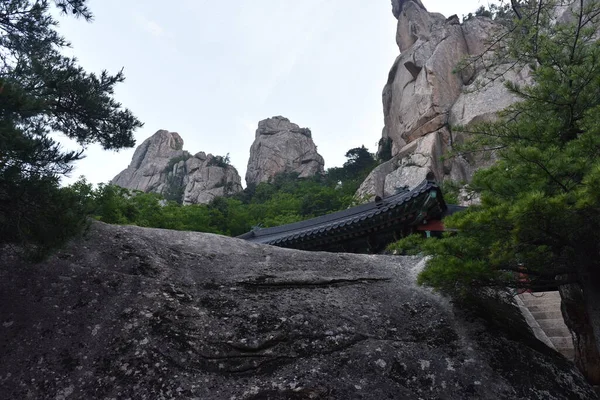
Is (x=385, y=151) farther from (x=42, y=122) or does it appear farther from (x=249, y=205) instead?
(x=42, y=122)

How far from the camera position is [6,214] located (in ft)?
12.0

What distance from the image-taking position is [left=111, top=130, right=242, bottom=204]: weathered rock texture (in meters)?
45.9

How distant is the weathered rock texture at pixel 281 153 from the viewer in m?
48.9

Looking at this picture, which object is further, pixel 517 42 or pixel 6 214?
pixel 517 42

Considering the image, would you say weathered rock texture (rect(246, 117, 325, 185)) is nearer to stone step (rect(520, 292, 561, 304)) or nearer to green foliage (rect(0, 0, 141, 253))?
stone step (rect(520, 292, 561, 304))

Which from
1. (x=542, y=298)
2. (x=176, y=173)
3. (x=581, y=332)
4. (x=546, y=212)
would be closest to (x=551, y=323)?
(x=542, y=298)

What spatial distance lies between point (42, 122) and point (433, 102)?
99.3ft

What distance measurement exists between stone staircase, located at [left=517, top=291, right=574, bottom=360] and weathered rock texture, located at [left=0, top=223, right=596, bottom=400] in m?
2.79

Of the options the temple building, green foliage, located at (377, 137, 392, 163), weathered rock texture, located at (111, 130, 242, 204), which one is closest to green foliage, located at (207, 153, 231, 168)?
weathered rock texture, located at (111, 130, 242, 204)

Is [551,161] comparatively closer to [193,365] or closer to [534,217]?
[534,217]

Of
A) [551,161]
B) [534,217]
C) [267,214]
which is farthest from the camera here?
[267,214]

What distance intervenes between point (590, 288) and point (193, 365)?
425 cm

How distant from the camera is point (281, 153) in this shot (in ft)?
164

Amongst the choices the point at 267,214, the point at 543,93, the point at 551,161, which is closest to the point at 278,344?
the point at 551,161
